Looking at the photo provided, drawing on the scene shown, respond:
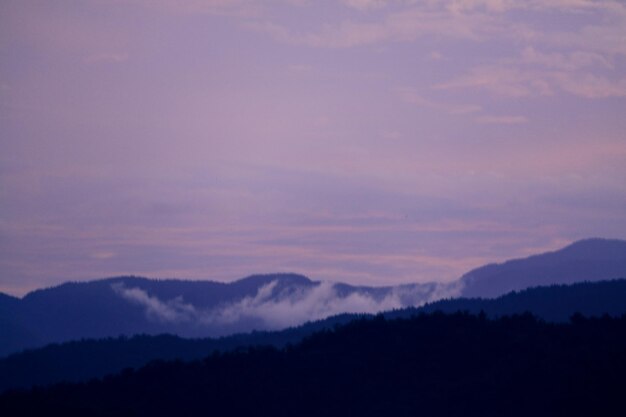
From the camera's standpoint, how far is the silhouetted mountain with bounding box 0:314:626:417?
74.8m

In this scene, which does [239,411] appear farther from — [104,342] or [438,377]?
[104,342]

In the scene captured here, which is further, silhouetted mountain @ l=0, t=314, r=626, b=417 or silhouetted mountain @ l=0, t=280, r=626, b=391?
silhouetted mountain @ l=0, t=280, r=626, b=391

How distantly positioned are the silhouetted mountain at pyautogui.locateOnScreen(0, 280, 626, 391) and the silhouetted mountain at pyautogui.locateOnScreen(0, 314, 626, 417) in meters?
45.5

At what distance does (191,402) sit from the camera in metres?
82.5

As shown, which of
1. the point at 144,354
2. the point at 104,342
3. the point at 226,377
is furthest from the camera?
the point at 104,342

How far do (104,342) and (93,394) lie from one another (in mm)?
88129

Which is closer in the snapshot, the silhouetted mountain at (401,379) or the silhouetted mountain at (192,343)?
the silhouetted mountain at (401,379)

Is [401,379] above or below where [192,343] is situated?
below

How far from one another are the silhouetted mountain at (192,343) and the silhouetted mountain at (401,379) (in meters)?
45.5

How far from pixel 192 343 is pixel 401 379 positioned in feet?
277

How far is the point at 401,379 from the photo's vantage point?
274 ft

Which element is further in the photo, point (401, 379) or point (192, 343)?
point (192, 343)

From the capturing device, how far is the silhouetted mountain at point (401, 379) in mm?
74750

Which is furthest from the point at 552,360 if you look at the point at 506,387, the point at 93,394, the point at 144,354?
the point at 144,354
